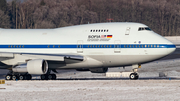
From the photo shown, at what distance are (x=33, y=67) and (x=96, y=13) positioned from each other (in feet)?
443

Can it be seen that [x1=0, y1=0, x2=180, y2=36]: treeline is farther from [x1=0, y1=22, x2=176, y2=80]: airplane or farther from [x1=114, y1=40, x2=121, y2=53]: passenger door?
[x1=114, y1=40, x2=121, y2=53]: passenger door

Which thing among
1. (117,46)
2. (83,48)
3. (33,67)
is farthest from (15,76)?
(117,46)

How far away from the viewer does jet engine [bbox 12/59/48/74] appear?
28672mm

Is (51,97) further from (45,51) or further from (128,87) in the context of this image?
(45,51)

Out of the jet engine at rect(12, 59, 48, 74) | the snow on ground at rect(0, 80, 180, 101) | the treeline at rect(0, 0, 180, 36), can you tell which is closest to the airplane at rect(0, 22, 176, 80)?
the jet engine at rect(12, 59, 48, 74)

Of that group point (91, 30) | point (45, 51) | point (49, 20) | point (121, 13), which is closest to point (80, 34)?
point (91, 30)

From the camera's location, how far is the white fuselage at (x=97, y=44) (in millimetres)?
28734

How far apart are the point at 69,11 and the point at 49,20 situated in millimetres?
A: 13224

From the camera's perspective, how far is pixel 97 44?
29.6 metres

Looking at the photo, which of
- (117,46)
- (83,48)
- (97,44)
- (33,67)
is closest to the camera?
(33,67)

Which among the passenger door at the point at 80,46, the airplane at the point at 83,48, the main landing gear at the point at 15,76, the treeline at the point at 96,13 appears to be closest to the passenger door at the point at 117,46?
the airplane at the point at 83,48

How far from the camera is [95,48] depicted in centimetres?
2964

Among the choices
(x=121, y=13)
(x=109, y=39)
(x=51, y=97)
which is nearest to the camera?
(x=51, y=97)

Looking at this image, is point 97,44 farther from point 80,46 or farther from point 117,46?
point 117,46
